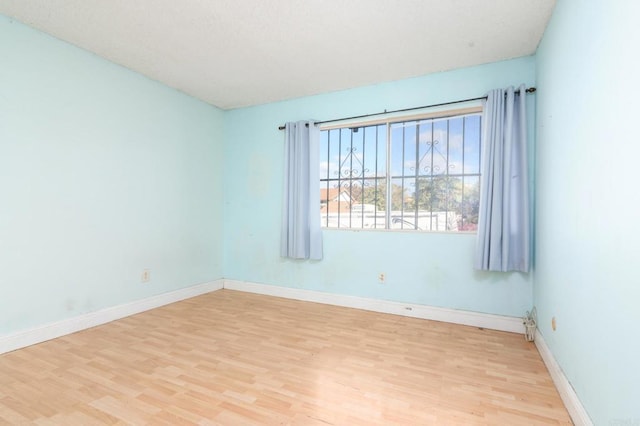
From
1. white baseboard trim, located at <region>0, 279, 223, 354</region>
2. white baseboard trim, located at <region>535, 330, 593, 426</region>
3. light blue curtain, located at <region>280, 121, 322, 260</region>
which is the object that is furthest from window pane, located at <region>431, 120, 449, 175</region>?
white baseboard trim, located at <region>0, 279, 223, 354</region>

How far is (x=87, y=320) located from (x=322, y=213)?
8.20 feet

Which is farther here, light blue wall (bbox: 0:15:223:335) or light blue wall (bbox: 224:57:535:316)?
light blue wall (bbox: 224:57:535:316)

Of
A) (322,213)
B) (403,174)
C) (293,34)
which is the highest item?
(293,34)

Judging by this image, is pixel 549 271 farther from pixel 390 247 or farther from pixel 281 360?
pixel 281 360

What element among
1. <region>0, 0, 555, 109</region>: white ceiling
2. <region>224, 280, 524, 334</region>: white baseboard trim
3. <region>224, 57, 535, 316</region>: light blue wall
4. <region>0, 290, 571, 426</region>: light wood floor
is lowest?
<region>0, 290, 571, 426</region>: light wood floor

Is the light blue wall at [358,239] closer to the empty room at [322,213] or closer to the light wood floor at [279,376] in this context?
the empty room at [322,213]

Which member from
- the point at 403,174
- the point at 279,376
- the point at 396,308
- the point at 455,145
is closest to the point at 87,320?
the point at 279,376

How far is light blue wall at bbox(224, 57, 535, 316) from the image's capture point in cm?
283

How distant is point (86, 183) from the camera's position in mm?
2713

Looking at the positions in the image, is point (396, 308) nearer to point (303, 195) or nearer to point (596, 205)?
point (303, 195)

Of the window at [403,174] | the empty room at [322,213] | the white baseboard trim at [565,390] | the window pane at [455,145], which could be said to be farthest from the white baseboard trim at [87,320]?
the white baseboard trim at [565,390]

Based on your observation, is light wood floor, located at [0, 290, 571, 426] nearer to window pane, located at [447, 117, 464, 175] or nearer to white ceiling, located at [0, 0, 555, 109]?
window pane, located at [447, 117, 464, 175]

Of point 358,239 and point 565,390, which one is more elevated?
point 358,239

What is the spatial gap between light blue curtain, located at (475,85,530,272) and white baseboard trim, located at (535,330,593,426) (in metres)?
0.71
